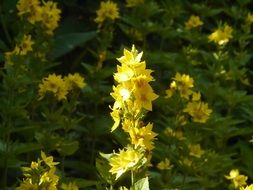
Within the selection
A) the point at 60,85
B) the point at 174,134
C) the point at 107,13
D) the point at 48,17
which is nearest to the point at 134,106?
the point at 60,85

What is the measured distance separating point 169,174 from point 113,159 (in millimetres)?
853

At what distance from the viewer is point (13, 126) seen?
2457 mm

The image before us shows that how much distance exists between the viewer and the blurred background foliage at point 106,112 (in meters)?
2.36

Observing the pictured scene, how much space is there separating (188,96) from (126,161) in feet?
3.54

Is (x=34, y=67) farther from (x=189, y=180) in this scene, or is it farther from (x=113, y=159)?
(x=113, y=159)

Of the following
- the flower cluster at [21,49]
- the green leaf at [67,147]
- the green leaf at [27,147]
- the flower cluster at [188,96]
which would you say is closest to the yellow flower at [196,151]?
the flower cluster at [188,96]

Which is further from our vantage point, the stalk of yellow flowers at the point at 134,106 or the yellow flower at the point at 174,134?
the yellow flower at the point at 174,134

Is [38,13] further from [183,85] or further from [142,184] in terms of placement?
[142,184]

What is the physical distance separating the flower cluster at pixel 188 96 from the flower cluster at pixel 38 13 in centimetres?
55

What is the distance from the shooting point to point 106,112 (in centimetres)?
330

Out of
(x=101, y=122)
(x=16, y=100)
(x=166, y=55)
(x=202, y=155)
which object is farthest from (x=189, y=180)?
(x=166, y=55)

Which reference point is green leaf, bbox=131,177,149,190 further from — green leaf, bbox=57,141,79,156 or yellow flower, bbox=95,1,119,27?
yellow flower, bbox=95,1,119,27

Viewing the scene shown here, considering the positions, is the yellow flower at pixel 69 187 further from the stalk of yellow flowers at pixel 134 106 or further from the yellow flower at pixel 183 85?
the yellow flower at pixel 183 85

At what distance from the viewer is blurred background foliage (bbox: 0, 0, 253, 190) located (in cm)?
236
